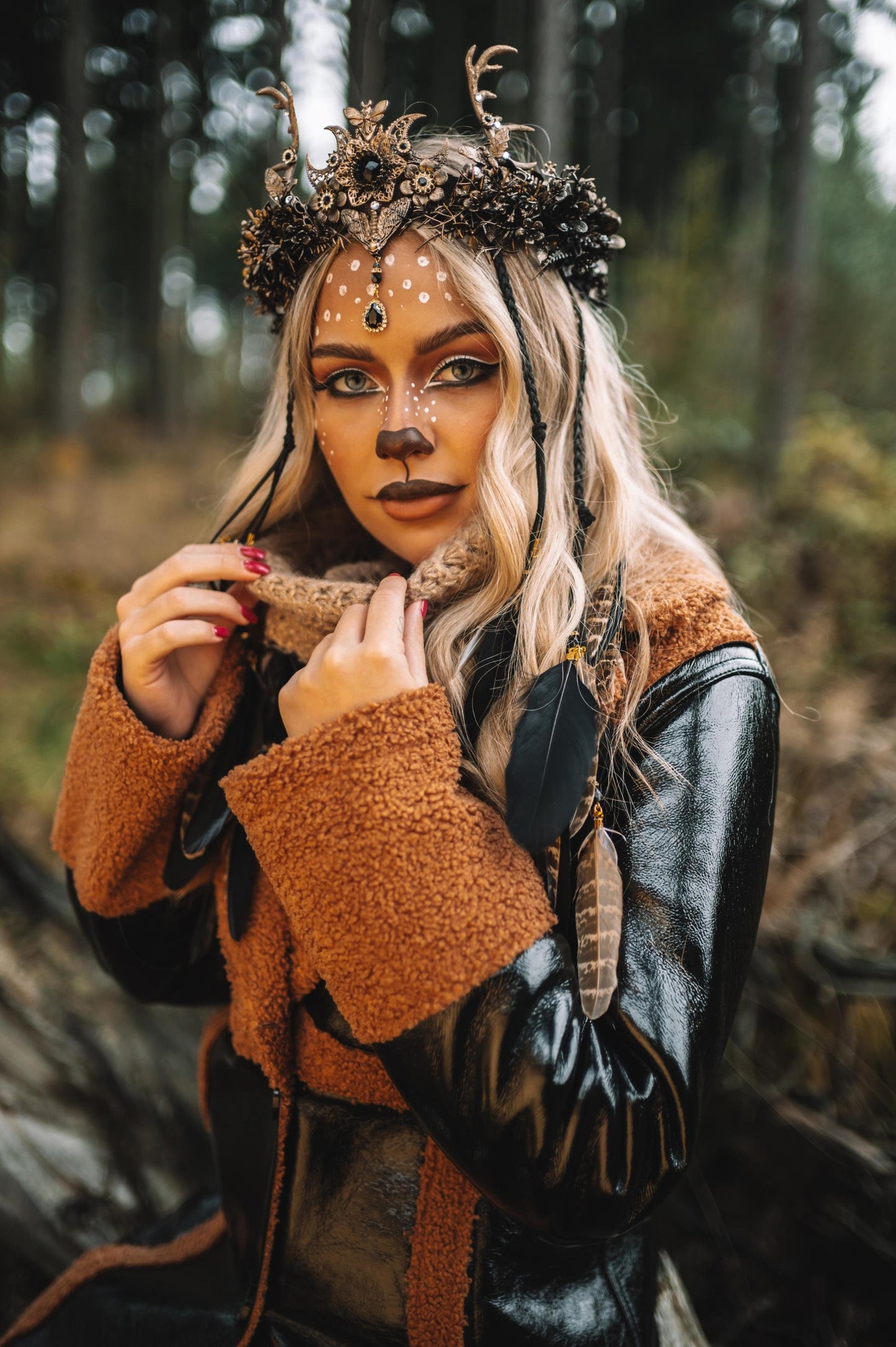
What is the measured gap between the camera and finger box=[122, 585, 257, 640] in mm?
1370

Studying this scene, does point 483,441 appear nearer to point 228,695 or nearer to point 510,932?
point 228,695

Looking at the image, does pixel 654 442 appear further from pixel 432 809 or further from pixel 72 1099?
pixel 72 1099

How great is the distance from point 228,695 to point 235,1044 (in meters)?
0.63

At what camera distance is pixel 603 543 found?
4.47 feet

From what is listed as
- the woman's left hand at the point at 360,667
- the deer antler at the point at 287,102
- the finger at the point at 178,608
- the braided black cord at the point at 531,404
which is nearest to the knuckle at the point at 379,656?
the woman's left hand at the point at 360,667

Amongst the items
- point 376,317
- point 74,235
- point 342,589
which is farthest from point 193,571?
point 74,235

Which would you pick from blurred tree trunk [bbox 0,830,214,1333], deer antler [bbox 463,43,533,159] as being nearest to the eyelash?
deer antler [bbox 463,43,533,159]

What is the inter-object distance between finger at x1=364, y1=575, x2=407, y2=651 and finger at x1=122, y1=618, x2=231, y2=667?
34 centimetres

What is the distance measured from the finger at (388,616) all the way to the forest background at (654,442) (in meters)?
0.93

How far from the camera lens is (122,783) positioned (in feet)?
4.48

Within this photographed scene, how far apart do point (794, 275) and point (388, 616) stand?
338 inches

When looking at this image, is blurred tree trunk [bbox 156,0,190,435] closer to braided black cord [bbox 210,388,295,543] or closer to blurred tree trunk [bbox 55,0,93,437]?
blurred tree trunk [bbox 55,0,93,437]

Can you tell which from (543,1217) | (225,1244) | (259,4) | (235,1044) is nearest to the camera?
(543,1217)

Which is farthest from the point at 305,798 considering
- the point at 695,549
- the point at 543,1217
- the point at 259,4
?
the point at 259,4
